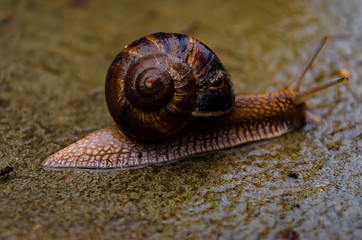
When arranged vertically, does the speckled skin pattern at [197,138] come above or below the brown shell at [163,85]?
below

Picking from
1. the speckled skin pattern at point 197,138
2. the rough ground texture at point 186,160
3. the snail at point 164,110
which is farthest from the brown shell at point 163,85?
the rough ground texture at point 186,160

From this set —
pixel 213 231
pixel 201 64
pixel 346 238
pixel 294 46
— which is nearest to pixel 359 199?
pixel 346 238

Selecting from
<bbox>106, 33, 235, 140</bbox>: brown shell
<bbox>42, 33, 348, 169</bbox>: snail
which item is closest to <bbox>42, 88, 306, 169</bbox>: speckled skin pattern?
<bbox>42, 33, 348, 169</bbox>: snail

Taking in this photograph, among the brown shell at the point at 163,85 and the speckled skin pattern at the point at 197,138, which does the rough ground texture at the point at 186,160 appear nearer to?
the speckled skin pattern at the point at 197,138

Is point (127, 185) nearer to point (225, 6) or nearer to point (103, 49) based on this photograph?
point (103, 49)

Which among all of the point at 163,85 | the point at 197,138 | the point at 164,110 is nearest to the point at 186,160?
the point at 197,138

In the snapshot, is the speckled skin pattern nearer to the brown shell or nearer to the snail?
the snail
